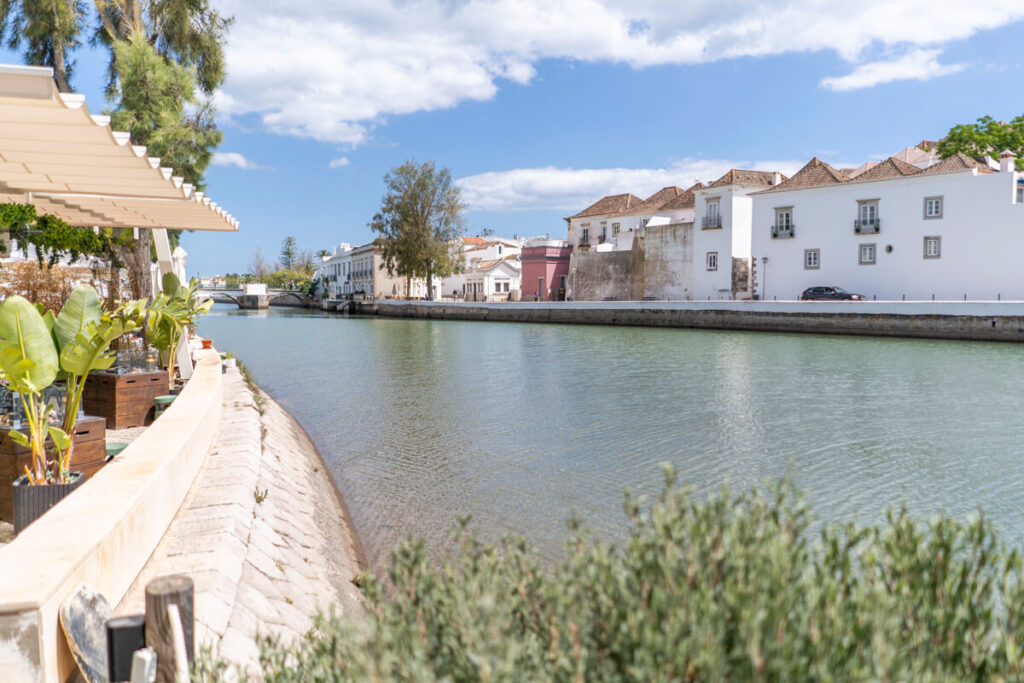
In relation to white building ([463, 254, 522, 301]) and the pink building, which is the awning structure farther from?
white building ([463, 254, 522, 301])

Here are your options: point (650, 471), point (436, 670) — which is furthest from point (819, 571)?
point (650, 471)

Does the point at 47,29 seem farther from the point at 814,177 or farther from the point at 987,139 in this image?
the point at 987,139

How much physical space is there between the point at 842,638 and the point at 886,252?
38.1 metres

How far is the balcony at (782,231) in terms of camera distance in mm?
37844

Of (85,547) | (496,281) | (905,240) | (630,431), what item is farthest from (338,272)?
(85,547)

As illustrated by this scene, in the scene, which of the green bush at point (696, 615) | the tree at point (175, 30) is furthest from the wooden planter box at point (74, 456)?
the tree at point (175, 30)

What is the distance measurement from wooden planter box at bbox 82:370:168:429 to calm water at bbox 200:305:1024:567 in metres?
2.27

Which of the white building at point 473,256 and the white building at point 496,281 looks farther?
the white building at point 473,256

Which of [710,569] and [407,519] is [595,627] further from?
[407,519]

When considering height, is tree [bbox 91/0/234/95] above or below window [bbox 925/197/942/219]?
above

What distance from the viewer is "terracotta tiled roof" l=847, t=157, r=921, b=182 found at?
33725mm

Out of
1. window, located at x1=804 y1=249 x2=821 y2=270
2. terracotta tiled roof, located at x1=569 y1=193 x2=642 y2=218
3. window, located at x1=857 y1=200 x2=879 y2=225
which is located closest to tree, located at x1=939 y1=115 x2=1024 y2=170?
window, located at x1=857 y1=200 x2=879 y2=225

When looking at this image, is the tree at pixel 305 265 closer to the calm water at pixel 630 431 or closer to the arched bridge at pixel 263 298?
the arched bridge at pixel 263 298

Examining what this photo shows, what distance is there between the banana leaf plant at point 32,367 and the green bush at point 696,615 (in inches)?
113
